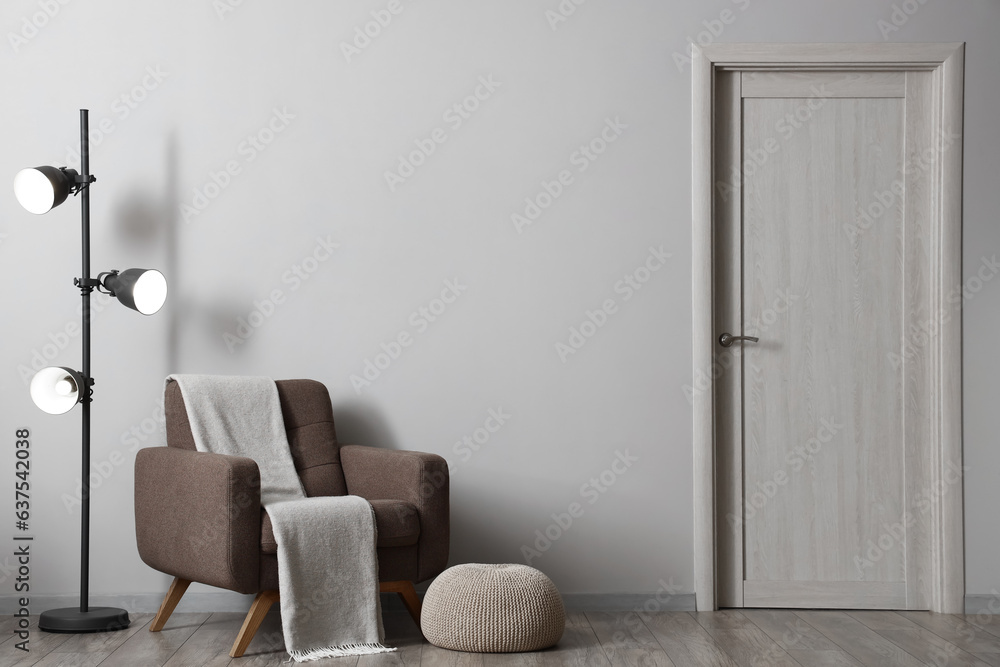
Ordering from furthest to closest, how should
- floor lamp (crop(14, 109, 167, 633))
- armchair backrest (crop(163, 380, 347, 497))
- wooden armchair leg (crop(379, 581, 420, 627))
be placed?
armchair backrest (crop(163, 380, 347, 497))
floor lamp (crop(14, 109, 167, 633))
wooden armchair leg (crop(379, 581, 420, 627))

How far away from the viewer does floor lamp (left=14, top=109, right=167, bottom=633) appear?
8.95 feet

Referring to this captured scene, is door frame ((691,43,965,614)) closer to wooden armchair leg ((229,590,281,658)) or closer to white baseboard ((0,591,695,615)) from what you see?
white baseboard ((0,591,695,615))

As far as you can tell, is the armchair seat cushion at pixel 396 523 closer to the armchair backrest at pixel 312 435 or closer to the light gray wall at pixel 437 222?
the armchair backrest at pixel 312 435

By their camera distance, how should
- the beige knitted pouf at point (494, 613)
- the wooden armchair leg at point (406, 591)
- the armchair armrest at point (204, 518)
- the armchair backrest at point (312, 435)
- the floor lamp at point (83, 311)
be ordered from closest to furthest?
the armchair armrest at point (204, 518) → the beige knitted pouf at point (494, 613) → the wooden armchair leg at point (406, 591) → the floor lamp at point (83, 311) → the armchair backrest at point (312, 435)

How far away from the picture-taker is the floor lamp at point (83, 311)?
2727mm

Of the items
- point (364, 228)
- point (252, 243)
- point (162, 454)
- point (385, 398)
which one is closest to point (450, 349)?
point (385, 398)

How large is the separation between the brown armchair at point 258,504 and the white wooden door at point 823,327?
3.93 feet

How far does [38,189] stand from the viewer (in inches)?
109

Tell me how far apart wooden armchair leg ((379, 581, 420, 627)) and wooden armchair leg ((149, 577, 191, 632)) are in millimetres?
679

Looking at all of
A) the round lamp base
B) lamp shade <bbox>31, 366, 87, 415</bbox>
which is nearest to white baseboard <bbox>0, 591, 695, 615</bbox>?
the round lamp base

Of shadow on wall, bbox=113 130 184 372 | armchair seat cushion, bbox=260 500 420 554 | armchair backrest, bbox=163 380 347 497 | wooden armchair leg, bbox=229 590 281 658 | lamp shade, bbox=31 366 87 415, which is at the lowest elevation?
wooden armchair leg, bbox=229 590 281 658

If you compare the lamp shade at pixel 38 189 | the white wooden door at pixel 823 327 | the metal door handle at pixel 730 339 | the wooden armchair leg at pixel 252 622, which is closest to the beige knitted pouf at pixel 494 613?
the wooden armchair leg at pixel 252 622

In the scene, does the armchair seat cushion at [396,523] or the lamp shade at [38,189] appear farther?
the lamp shade at [38,189]

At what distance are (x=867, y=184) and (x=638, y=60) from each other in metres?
0.96
